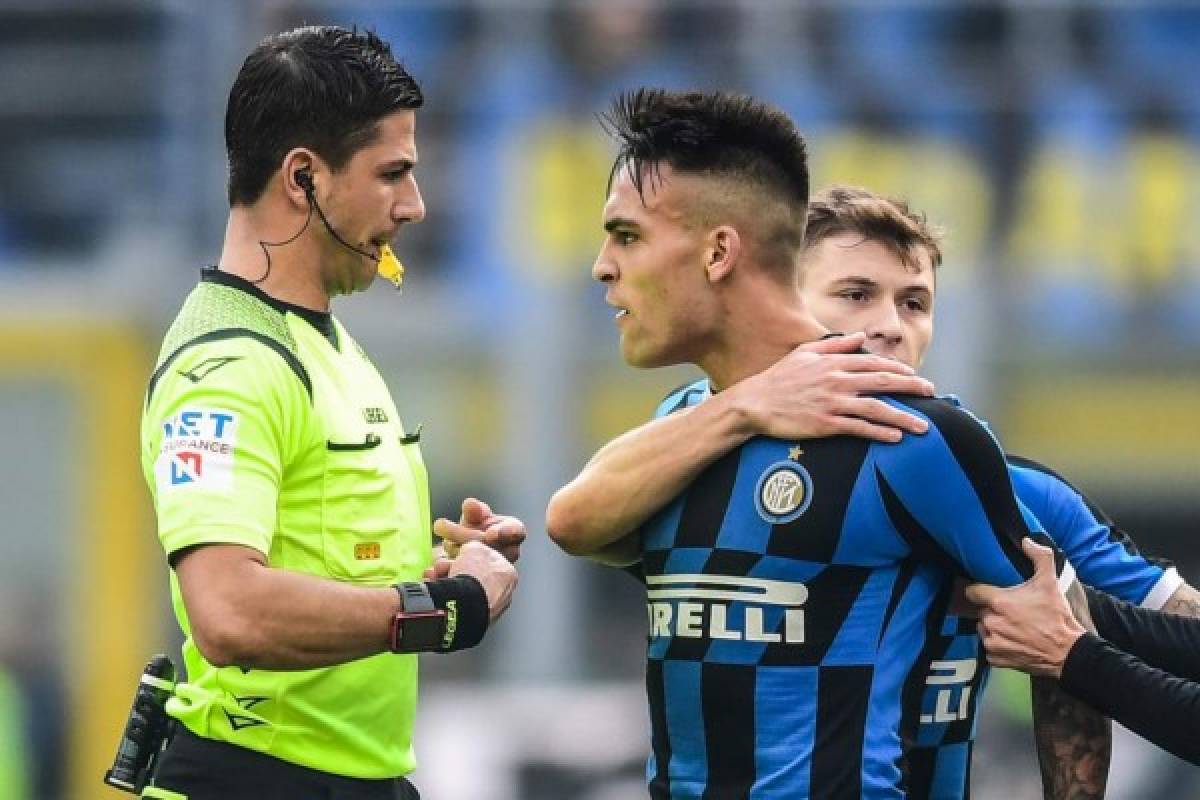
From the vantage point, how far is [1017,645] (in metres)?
4.09

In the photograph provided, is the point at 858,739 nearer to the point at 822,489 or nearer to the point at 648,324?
the point at 822,489

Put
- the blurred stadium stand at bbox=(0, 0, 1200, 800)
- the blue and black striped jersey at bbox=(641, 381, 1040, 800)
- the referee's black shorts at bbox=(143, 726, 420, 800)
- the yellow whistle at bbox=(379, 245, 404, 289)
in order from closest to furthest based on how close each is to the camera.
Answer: the blue and black striped jersey at bbox=(641, 381, 1040, 800)
the referee's black shorts at bbox=(143, 726, 420, 800)
the yellow whistle at bbox=(379, 245, 404, 289)
the blurred stadium stand at bbox=(0, 0, 1200, 800)

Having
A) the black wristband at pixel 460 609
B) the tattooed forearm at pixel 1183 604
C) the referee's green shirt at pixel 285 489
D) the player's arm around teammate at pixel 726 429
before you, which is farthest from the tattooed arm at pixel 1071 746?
the referee's green shirt at pixel 285 489

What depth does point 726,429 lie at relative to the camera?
13.4ft

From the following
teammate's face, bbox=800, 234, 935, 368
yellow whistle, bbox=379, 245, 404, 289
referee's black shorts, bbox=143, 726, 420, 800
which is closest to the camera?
referee's black shorts, bbox=143, 726, 420, 800

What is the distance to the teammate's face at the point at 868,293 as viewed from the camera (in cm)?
473

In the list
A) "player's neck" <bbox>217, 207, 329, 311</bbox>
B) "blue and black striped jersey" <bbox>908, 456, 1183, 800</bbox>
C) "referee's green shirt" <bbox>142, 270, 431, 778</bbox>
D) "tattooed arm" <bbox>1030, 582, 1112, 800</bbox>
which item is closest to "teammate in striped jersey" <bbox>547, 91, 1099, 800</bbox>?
"blue and black striped jersey" <bbox>908, 456, 1183, 800</bbox>

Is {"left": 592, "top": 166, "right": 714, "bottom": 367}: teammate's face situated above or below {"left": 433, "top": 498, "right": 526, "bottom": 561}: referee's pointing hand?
above

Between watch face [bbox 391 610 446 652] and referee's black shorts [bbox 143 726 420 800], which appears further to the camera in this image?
referee's black shorts [bbox 143 726 420 800]

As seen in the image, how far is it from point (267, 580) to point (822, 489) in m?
0.97

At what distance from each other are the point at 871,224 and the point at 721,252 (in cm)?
70

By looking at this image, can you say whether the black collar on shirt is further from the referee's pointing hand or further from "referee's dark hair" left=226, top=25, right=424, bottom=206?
the referee's pointing hand

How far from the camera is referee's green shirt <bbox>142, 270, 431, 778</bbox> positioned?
4.04m

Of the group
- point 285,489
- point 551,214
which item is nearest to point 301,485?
point 285,489
